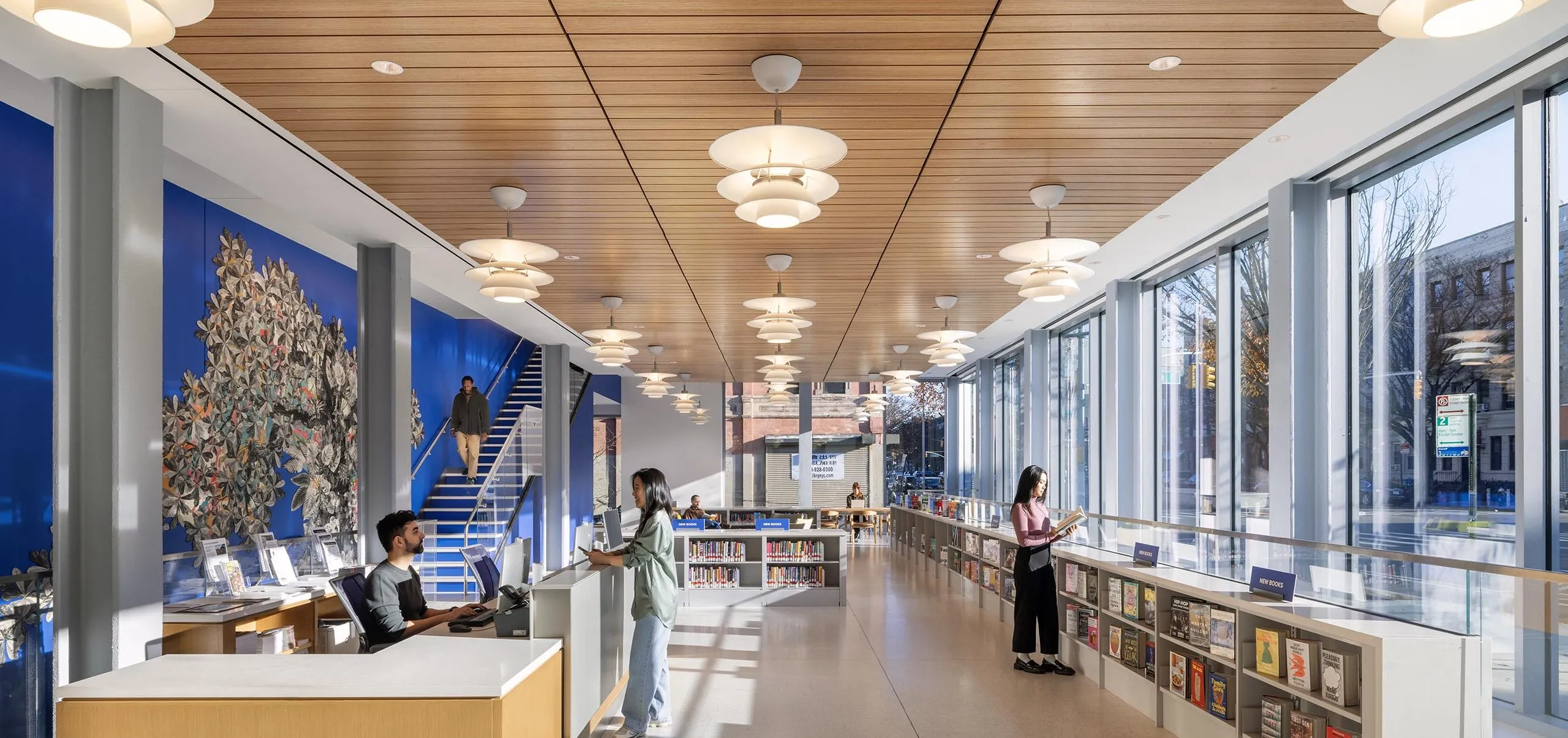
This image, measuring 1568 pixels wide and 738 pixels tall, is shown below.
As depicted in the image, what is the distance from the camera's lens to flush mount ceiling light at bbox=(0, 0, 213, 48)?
2768 millimetres

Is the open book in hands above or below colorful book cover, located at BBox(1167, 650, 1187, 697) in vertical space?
above

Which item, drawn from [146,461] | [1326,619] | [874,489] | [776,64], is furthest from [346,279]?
[874,489]

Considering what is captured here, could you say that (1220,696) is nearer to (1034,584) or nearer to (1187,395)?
(1034,584)

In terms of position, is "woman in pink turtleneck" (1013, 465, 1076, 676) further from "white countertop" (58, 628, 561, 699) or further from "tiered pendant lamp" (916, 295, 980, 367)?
"white countertop" (58, 628, 561, 699)

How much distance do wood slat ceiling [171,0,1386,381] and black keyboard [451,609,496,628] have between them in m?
2.54

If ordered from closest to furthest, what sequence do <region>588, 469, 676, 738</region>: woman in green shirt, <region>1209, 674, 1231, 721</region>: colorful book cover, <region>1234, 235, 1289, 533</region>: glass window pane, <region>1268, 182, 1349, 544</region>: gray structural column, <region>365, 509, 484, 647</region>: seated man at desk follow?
1. <region>365, 509, 484, 647</region>: seated man at desk
2. <region>1209, 674, 1231, 721</region>: colorful book cover
3. <region>588, 469, 676, 738</region>: woman in green shirt
4. <region>1268, 182, 1349, 544</region>: gray structural column
5. <region>1234, 235, 1289, 533</region>: glass window pane

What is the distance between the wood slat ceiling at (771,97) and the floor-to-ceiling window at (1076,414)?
275 inches

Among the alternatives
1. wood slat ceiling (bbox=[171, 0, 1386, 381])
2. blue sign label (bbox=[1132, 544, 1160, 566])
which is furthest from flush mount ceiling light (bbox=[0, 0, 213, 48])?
blue sign label (bbox=[1132, 544, 1160, 566])

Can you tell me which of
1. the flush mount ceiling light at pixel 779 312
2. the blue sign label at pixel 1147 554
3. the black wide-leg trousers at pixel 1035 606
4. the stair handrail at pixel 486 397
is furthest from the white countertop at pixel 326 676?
the stair handrail at pixel 486 397

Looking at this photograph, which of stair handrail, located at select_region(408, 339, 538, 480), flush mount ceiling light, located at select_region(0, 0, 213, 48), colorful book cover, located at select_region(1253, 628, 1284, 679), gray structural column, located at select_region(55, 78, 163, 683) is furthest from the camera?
stair handrail, located at select_region(408, 339, 538, 480)

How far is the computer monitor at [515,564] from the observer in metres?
6.32

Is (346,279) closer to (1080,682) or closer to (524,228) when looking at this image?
(524,228)

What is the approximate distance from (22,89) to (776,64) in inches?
183

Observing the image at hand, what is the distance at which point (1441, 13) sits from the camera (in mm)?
2846
